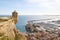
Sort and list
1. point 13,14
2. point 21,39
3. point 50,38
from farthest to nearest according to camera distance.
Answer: point 50,38 → point 13,14 → point 21,39

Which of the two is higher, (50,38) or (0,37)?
(0,37)

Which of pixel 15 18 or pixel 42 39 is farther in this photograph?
pixel 42 39

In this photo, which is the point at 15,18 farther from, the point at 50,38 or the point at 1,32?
the point at 50,38

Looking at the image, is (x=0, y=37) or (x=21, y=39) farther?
(x=21, y=39)

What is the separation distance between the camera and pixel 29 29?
886 inches

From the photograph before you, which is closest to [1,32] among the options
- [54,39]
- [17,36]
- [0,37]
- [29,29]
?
[0,37]

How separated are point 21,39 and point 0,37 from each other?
6.31 feet

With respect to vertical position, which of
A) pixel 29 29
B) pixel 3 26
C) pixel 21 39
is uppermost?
pixel 3 26

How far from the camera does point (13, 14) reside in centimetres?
639

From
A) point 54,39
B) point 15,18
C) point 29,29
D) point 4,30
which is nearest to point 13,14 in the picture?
point 15,18

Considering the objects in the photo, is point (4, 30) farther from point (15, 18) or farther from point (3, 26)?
point (15, 18)

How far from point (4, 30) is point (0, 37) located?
387 millimetres

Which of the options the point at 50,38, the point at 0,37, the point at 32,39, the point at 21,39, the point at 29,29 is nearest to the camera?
the point at 0,37

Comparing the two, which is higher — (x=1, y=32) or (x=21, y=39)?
(x=1, y=32)
